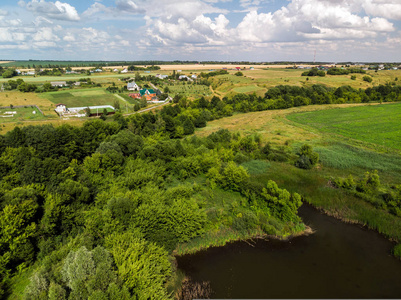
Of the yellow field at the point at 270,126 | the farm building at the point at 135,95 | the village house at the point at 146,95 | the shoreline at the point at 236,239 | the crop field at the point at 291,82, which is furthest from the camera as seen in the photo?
the crop field at the point at 291,82

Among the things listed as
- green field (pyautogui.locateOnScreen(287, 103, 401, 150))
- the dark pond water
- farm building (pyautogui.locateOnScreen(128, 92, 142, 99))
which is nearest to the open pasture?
farm building (pyautogui.locateOnScreen(128, 92, 142, 99))

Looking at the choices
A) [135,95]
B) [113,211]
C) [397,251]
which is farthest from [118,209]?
[135,95]

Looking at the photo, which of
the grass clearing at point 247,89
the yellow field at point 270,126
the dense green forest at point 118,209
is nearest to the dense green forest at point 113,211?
the dense green forest at point 118,209

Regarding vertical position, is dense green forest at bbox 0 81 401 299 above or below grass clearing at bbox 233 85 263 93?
below

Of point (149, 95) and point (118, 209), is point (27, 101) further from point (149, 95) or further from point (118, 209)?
point (118, 209)

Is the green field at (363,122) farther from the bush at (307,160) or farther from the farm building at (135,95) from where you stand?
the farm building at (135,95)

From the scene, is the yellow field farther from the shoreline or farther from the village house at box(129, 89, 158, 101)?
the village house at box(129, 89, 158, 101)
